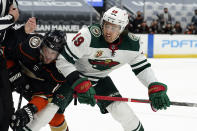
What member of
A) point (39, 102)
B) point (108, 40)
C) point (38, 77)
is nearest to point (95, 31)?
point (108, 40)

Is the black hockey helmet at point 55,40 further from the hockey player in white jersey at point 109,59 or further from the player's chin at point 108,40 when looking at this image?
the player's chin at point 108,40

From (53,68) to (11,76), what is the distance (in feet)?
1.02

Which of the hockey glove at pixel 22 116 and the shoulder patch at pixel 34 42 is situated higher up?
the shoulder patch at pixel 34 42

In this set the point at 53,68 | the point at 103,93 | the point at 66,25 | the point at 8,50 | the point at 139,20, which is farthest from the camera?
the point at 66,25

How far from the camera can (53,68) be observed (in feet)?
8.04

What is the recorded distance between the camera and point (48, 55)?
7.78 ft

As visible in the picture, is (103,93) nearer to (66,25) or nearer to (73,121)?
(73,121)

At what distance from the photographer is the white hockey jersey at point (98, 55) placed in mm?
2387

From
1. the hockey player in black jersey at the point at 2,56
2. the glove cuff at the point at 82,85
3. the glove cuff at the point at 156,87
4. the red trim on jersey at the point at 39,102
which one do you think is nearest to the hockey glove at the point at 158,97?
the glove cuff at the point at 156,87

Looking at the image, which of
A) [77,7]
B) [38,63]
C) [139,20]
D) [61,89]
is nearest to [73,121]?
[61,89]

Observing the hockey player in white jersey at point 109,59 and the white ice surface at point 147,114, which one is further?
the white ice surface at point 147,114

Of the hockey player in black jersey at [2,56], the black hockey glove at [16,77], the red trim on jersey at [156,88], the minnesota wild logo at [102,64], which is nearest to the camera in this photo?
the hockey player in black jersey at [2,56]

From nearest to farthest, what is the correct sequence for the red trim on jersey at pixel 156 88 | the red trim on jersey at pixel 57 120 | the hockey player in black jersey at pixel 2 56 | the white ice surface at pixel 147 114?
the hockey player in black jersey at pixel 2 56 → the red trim on jersey at pixel 156 88 → the red trim on jersey at pixel 57 120 → the white ice surface at pixel 147 114

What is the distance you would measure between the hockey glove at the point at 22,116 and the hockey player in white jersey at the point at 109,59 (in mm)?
334
